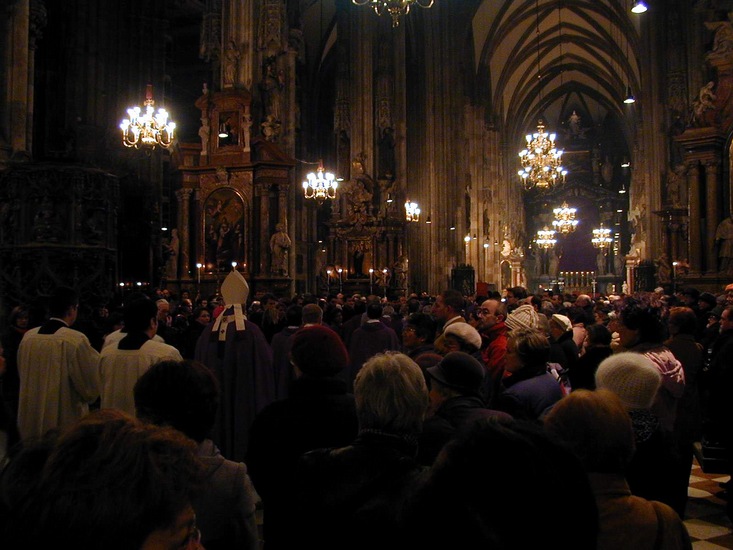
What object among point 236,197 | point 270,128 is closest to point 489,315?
point 236,197

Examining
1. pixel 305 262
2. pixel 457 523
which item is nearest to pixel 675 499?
pixel 457 523

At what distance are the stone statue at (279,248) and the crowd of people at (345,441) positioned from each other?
10.5 meters

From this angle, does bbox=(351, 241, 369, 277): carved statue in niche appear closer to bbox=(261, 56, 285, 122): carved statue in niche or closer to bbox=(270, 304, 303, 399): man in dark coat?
bbox=(261, 56, 285, 122): carved statue in niche

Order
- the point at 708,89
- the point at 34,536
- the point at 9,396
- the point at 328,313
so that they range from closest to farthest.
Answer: the point at 34,536 → the point at 9,396 → the point at 328,313 → the point at 708,89

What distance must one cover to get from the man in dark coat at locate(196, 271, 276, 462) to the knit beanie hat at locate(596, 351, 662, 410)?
3176 millimetres

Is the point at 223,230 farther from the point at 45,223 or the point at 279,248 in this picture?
the point at 45,223

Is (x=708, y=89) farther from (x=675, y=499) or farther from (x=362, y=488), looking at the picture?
(x=362, y=488)

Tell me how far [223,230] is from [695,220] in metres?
11.5

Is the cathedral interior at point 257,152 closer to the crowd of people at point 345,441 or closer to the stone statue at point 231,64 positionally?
the stone statue at point 231,64

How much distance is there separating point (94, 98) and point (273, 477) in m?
18.9

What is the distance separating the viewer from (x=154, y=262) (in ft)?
65.1

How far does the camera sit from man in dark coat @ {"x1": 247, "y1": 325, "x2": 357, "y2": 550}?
10.4 feet

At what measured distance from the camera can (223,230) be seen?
674 inches

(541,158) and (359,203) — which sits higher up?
(541,158)
